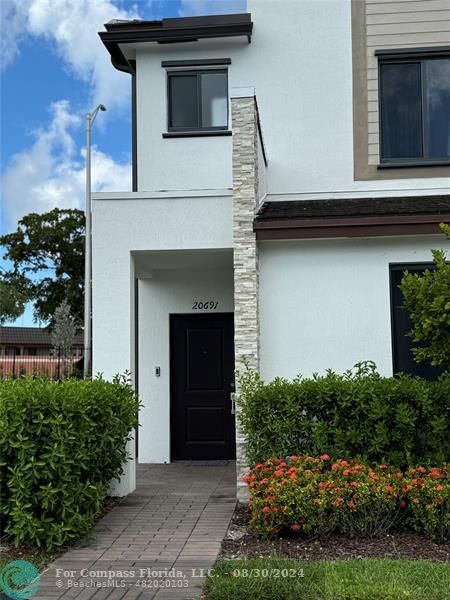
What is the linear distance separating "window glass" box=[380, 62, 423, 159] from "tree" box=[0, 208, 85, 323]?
28.6m

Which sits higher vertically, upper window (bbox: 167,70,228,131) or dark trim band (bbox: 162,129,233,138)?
upper window (bbox: 167,70,228,131)

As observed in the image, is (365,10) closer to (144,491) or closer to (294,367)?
(294,367)

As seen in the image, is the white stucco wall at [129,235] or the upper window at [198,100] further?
the upper window at [198,100]

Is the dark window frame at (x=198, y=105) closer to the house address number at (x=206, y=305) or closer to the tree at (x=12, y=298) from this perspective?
the house address number at (x=206, y=305)

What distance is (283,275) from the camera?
903 centimetres

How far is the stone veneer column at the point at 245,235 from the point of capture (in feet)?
28.2

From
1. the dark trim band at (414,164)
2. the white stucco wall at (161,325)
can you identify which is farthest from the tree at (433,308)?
the white stucco wall at (161,325)

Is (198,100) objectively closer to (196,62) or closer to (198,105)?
(198,105)

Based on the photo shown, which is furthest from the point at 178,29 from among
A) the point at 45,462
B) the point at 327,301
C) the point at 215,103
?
the point at 45,462

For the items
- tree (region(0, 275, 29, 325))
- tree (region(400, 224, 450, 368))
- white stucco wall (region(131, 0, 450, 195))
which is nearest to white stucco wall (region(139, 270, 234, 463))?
white stucco wall (region(131, 0, 450, 195))

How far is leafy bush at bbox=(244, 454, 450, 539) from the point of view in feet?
21.7

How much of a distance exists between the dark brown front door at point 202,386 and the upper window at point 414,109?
3.87 metres

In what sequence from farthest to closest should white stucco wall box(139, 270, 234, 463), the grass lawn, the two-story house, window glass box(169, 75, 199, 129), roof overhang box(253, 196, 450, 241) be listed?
window glass box(169, 75, 199, 129)
white stucco wall box(139, 270, 234, 463)
the two-story house
roof overhang box(253, 196, 450, 241)
the grass lawn

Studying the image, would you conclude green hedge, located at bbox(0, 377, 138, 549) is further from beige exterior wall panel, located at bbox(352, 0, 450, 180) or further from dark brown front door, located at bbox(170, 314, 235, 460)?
beige exterior wall panel, located at bbox(352, 0, 450, 180)
